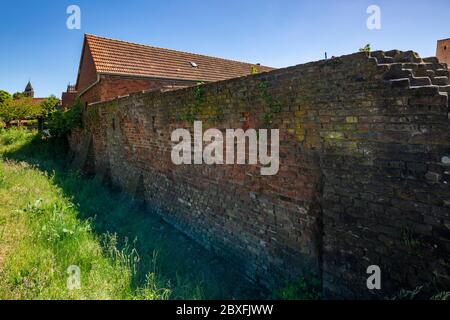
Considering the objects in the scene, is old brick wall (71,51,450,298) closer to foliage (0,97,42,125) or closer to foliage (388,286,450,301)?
foliage (388,286,450,301)

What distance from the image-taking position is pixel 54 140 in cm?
1753

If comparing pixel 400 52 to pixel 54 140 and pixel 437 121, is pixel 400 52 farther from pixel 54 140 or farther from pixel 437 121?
pixel 54 140

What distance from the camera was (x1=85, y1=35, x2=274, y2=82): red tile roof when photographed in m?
15.6

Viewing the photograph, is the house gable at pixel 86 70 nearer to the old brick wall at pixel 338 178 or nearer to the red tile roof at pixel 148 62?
the red tile roof at pixel 148 62

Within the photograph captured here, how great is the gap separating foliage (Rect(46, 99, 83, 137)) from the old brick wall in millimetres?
10563

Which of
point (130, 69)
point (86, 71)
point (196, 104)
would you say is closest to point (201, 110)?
point (196, 104)

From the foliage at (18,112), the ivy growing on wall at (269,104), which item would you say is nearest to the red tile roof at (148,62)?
the ivy growing on wall at (269,104)

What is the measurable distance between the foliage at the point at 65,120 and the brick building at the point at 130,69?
1.26 metres

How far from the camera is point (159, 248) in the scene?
578 cm

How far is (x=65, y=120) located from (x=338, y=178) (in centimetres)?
1650

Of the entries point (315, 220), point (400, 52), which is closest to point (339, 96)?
point (400, 52)

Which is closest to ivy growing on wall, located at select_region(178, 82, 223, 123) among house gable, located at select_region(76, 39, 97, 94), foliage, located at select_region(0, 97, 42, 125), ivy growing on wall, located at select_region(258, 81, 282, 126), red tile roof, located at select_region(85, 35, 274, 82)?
ivy growing on wall, located at select_region(258, 81, 282, 126)

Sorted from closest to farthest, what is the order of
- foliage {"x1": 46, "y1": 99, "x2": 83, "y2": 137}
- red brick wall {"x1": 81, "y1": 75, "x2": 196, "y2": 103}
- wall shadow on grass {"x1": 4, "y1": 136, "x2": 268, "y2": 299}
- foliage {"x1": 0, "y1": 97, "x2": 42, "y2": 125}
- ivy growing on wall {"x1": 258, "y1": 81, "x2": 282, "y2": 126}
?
ivy growing on wall {"x1": 258, "y1": 81, "x2": 282, "y2": 126}
wall shadow on grass {"x1": 4, "y1": 136, "x2": 268, "y2": 299}
foliage {"x1": 46, "y1": 99, "x2": 83, "y2": 137}
red brick wall {"x1": 81, "y1": 75, "x2": 196, "y2": 103}
foliage {"x1": 0, "y1": 97, "x2": 42, "y2": 125}

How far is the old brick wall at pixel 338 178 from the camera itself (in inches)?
105
